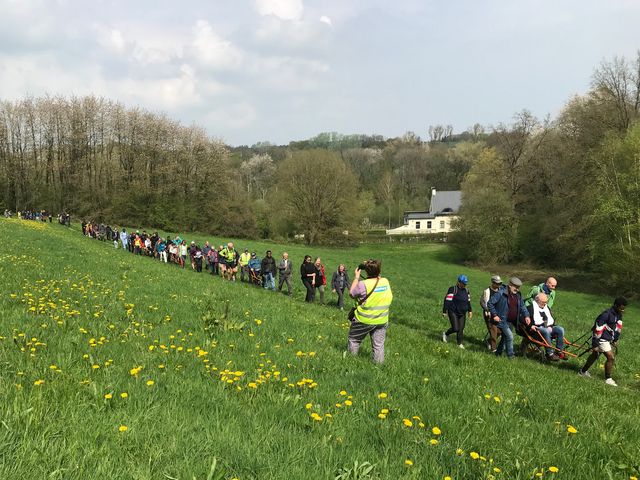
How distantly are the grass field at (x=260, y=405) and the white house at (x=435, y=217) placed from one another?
9092 centimetres

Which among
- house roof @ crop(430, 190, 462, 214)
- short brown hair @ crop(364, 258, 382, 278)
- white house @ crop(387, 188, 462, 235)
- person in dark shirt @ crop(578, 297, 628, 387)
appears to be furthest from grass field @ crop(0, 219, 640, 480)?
house roof @ crop(430, 190, 462, 214)

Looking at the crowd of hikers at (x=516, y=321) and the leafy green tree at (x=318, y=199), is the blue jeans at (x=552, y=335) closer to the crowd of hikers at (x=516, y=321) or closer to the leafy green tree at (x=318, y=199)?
the crowd of hikers at (x=516, y=321)

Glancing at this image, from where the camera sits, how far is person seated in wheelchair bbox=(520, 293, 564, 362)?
436 inches

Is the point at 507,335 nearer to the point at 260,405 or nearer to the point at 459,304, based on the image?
the point at 459,304

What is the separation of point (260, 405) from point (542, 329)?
9.08m

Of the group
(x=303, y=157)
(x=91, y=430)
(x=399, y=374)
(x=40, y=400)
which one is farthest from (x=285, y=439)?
(x=303, y=157)

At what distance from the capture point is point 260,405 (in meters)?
4.65

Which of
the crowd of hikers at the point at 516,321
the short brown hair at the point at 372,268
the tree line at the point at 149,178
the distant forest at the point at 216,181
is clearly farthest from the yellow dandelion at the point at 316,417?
the tree line at the point at 149,178

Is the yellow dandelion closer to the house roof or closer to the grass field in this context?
the grass field

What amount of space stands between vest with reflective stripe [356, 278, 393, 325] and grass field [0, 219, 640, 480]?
0.70m

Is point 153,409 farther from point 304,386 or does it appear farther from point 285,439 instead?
point 304,386

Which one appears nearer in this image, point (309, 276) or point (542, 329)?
point (542, 329)

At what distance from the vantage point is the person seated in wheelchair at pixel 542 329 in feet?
36.4

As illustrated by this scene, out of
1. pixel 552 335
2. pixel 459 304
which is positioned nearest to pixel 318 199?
pixel 459 304
